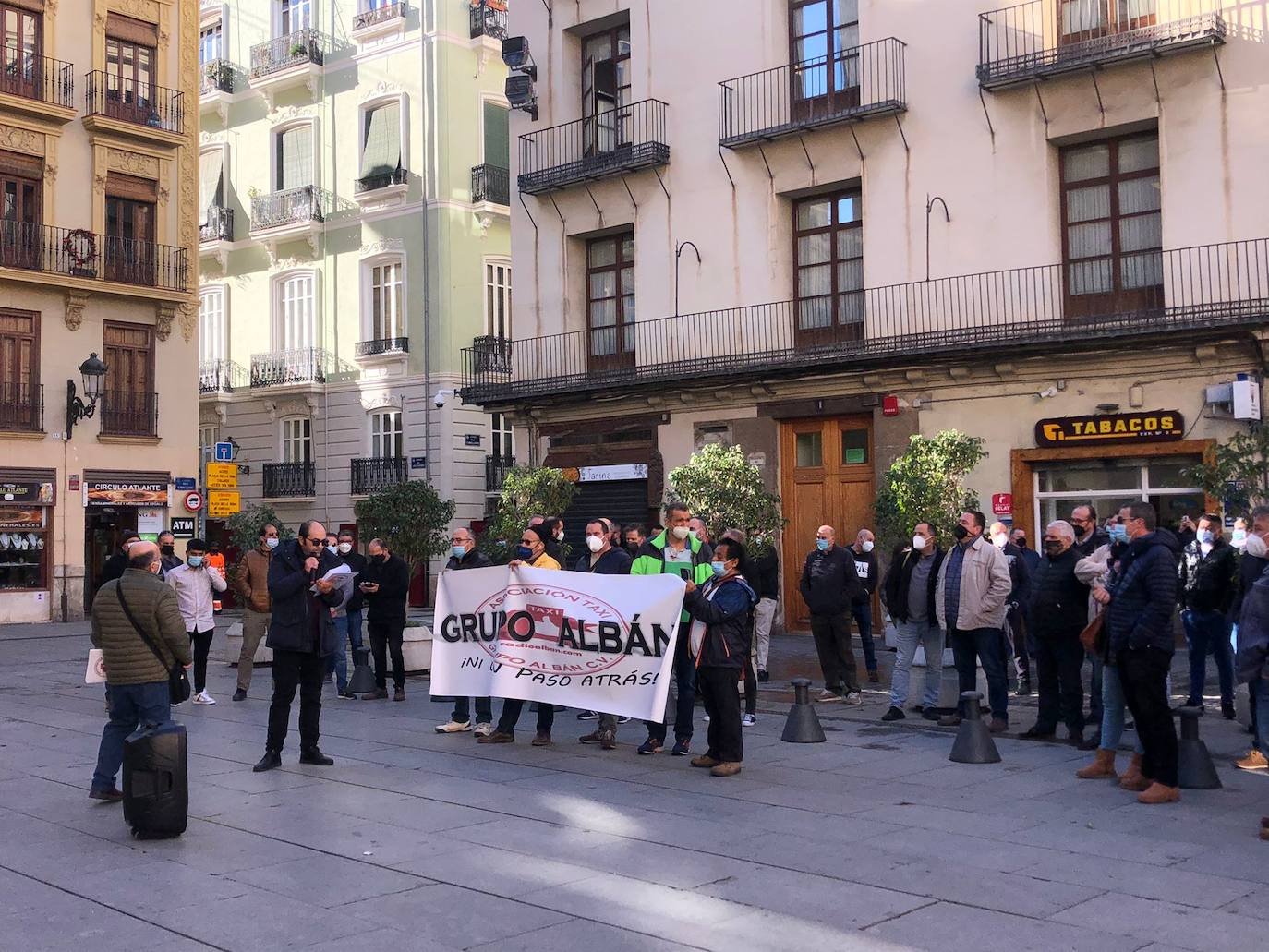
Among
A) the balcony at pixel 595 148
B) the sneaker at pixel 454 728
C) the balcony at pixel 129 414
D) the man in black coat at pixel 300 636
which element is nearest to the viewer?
the man in black coat at pixel 300 636

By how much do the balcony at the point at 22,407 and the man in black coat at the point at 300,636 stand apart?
75.6 ft

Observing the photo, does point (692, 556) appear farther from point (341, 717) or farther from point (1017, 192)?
point (1017, 192)

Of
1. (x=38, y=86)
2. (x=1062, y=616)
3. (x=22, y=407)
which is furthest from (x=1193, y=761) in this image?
(x=38, y=86)

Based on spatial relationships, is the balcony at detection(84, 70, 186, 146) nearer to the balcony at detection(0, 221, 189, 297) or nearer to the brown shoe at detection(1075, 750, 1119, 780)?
the balcony at detection(0, 221, 189, 297)

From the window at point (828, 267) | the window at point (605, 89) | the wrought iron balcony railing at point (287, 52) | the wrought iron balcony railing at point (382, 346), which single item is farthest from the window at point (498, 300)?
the window at point (828, 267)

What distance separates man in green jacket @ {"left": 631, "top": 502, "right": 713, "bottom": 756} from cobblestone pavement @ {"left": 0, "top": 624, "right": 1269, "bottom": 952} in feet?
1.09

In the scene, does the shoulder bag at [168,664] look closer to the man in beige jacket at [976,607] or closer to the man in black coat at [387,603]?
the man in black coat at [387,603]

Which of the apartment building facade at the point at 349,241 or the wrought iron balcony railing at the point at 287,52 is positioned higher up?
the wrought iron balcony railing at the point at 287,52

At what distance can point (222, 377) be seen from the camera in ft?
132

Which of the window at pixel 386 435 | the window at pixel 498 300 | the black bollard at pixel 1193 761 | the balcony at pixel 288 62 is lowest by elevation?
the black bollard at pixel 1193 761

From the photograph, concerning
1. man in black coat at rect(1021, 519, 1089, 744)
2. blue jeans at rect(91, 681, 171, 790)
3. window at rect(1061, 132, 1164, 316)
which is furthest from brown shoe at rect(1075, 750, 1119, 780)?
window at rect(1061, 132, 1164, 316)

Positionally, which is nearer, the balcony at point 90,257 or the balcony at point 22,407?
the balcony at point 22,407

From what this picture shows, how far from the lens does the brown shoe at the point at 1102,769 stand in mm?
9727

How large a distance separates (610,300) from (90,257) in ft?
44.9
